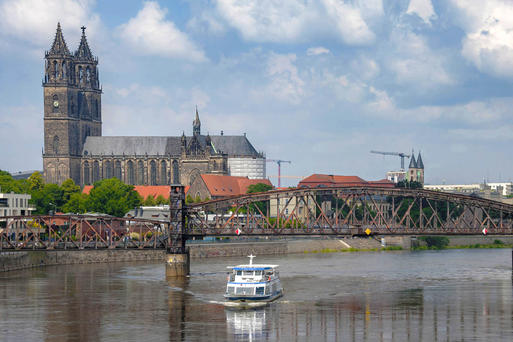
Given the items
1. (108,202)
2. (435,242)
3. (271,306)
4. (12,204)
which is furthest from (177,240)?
(108,202)

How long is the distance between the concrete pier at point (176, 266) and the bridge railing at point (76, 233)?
98.3 inches

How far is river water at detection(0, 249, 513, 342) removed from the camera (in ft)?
204

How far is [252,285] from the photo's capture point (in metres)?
76.8

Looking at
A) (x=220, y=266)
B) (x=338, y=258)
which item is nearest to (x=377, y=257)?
(x=338, y=258)

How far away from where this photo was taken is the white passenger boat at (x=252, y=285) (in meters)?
76.6

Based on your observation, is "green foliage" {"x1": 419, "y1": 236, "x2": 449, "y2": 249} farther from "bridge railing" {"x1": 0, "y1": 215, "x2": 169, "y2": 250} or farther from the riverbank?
"bridge railing" {"x1": 0, "y1": 215, "x2": 169, "y2": 250}

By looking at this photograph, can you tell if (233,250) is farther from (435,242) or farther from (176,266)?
(435,242)

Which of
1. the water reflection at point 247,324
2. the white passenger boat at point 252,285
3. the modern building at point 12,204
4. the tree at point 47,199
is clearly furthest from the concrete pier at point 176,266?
the tree at point 47,199

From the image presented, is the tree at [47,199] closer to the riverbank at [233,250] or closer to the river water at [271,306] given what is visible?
the riverbank at [233,250]

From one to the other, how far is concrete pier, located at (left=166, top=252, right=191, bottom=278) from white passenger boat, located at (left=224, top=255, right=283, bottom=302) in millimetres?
19969

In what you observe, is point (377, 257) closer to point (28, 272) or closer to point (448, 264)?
point (448, 264)

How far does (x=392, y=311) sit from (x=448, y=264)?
5223cm

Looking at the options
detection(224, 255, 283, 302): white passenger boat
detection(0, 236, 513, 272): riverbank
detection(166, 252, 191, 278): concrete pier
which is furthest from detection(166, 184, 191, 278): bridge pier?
detection(224, 255, 283, 302): white passenger boat

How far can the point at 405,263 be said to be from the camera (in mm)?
125438
